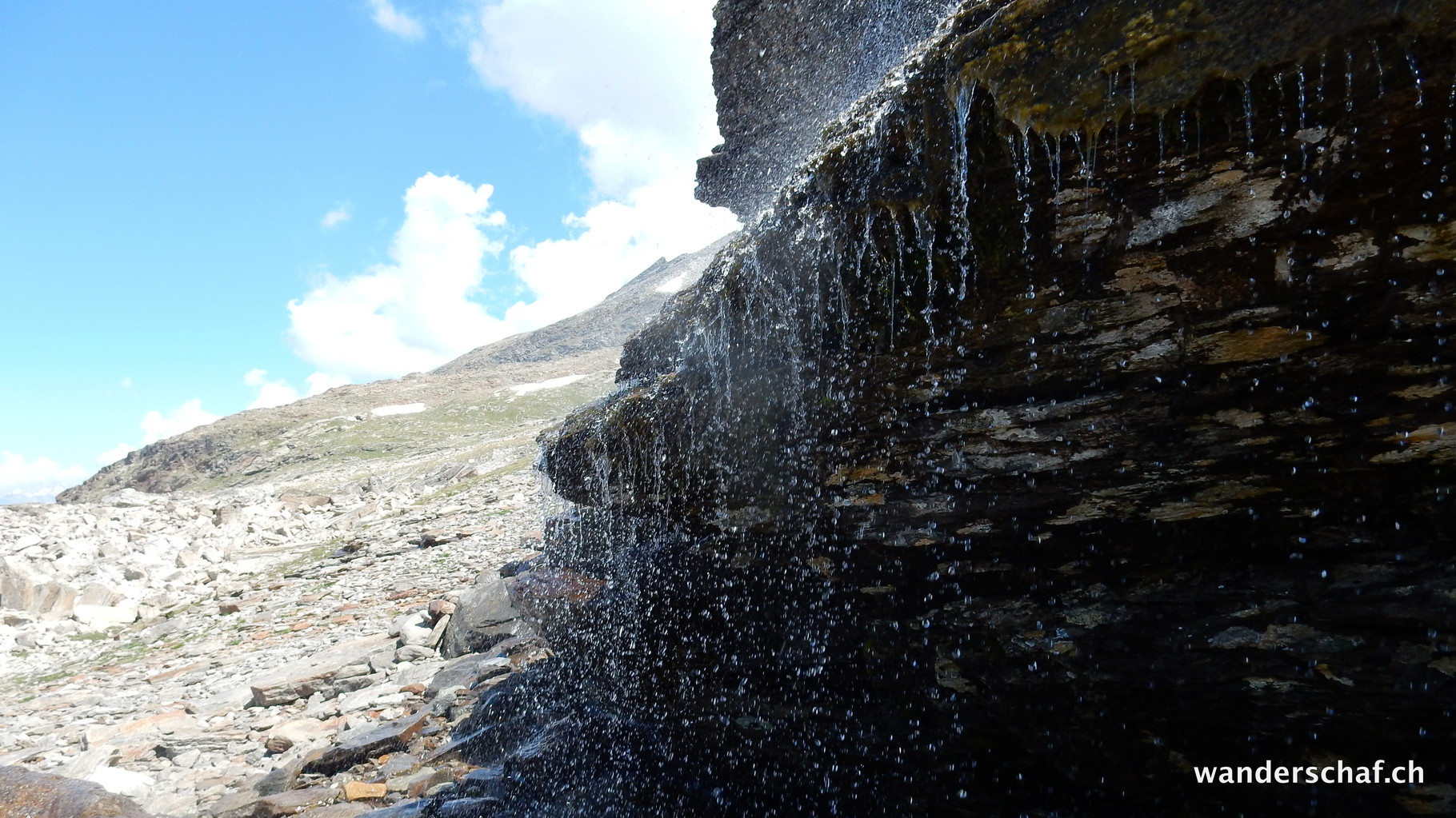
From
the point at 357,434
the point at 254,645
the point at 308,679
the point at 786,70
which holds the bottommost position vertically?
the point at 254,645

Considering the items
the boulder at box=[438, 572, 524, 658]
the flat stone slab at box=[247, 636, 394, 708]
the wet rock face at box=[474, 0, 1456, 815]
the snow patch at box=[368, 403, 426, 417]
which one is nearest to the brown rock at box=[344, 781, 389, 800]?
the wet rock face at box=[474, 0, 1456, 815]

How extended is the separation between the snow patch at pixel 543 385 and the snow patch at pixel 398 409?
68.2 feet

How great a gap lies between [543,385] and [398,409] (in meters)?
31.9

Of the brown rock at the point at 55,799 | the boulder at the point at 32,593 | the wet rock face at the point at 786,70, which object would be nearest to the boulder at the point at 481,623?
the brown rock at the point at 55,799

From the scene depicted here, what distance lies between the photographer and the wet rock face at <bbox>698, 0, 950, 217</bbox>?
1321cm

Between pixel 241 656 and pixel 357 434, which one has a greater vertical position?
pixel 357 434

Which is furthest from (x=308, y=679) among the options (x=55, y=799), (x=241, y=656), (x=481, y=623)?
(x=241, y=656)

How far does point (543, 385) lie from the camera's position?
513 feet

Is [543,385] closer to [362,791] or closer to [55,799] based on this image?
[55,799]

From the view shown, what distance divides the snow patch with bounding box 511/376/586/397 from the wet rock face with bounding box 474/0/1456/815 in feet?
484

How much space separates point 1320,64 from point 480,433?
115118 mm

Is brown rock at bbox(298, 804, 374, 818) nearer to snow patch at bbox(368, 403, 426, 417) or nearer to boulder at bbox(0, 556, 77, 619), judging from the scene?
boulder at bbox(0, 556, 77, 619)

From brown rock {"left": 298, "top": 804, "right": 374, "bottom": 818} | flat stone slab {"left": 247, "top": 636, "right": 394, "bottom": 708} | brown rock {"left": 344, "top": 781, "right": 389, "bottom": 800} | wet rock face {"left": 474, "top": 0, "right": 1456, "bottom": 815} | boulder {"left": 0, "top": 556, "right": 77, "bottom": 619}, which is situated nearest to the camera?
wet rock face {"left": 474, "top": 0, "right": 1456, "bottom": 815}

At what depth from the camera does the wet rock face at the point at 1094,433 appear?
4680mm
